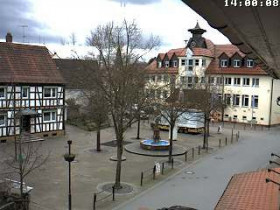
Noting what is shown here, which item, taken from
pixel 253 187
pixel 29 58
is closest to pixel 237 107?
pixel 29 58

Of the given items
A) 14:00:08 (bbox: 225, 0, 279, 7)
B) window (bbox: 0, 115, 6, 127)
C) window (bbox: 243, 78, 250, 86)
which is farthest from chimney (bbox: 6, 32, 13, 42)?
14:00:08 (bbox: 225, 0, 279, 7)

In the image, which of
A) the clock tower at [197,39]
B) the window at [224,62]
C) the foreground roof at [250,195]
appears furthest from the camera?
the clock tower at [197,39]

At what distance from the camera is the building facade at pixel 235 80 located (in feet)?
157

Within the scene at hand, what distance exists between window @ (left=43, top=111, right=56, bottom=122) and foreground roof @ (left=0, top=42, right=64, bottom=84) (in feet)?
9.66

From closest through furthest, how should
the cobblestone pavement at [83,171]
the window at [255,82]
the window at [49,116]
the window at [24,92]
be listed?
the cobblestone pavement at [83,171] → the window at [24,92] → the window at [49,116] → the window at [255,82]

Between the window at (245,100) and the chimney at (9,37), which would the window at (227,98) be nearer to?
the window at (245,100)

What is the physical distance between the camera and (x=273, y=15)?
2.30 metres

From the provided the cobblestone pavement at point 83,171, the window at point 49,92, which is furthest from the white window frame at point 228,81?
the window at point 49,92

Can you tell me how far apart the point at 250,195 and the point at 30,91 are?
79.9 feet

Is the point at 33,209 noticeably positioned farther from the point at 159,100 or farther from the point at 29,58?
the point at 29,58

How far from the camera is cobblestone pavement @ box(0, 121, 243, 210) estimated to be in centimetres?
1738

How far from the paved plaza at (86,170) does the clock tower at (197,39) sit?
75.2ft

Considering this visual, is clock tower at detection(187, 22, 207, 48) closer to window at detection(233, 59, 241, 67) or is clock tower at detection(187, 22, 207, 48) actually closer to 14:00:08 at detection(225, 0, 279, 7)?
window at detection(233, 59, 241, 67)

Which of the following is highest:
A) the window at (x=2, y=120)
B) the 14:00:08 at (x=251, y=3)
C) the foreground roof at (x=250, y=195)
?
the 14:00:08 at (x=251, y=3)
